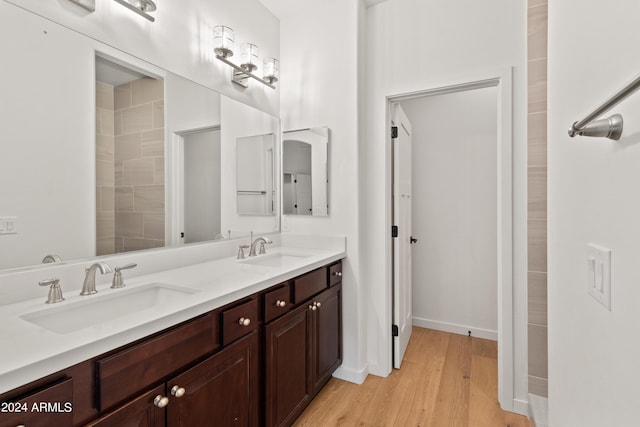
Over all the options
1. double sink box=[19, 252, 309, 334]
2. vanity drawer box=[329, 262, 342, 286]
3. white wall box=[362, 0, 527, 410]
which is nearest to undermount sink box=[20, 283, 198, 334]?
double sink box=[19, 252, 309, 334]

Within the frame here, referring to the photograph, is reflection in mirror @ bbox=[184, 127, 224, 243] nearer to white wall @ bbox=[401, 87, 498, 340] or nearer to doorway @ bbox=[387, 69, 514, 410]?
doorway @ bbox=[387, 69, 514, 410]

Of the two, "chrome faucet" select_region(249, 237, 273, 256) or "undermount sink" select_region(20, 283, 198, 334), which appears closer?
"undermount sink" select_region(20, 283, 198, 334)

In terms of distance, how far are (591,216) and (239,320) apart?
3.84ft

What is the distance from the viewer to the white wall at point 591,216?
1.63 feet

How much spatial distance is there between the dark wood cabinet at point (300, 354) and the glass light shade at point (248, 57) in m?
1.60

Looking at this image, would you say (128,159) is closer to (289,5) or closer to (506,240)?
(289,5)

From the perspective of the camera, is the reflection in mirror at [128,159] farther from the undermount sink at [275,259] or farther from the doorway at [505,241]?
the doorway at [505,241]

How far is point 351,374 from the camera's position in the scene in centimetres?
218

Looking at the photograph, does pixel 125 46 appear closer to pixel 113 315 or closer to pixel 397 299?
pixel 113 315

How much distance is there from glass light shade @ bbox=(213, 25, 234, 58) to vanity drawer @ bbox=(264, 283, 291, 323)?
58.5 inches

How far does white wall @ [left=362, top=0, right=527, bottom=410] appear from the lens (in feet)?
6.13

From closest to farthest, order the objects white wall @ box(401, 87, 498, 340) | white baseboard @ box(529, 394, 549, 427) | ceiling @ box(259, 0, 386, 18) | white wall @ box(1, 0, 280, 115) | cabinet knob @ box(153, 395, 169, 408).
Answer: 1. cabinet knob @ box(153, 395, 169, 408)
2. white wall @ box(1, 0, 280, 115)
3. white baseboard @ box(529, 394, 549, 427)
4. ceiling @ box(259, 0, 386, 18)
5. white wall @ box(401, 87, 498, 340)

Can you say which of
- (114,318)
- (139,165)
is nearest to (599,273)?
(114,318)

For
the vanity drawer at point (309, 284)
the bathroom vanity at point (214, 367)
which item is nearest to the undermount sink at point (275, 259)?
the bathroom vanity at point (214, 367)
